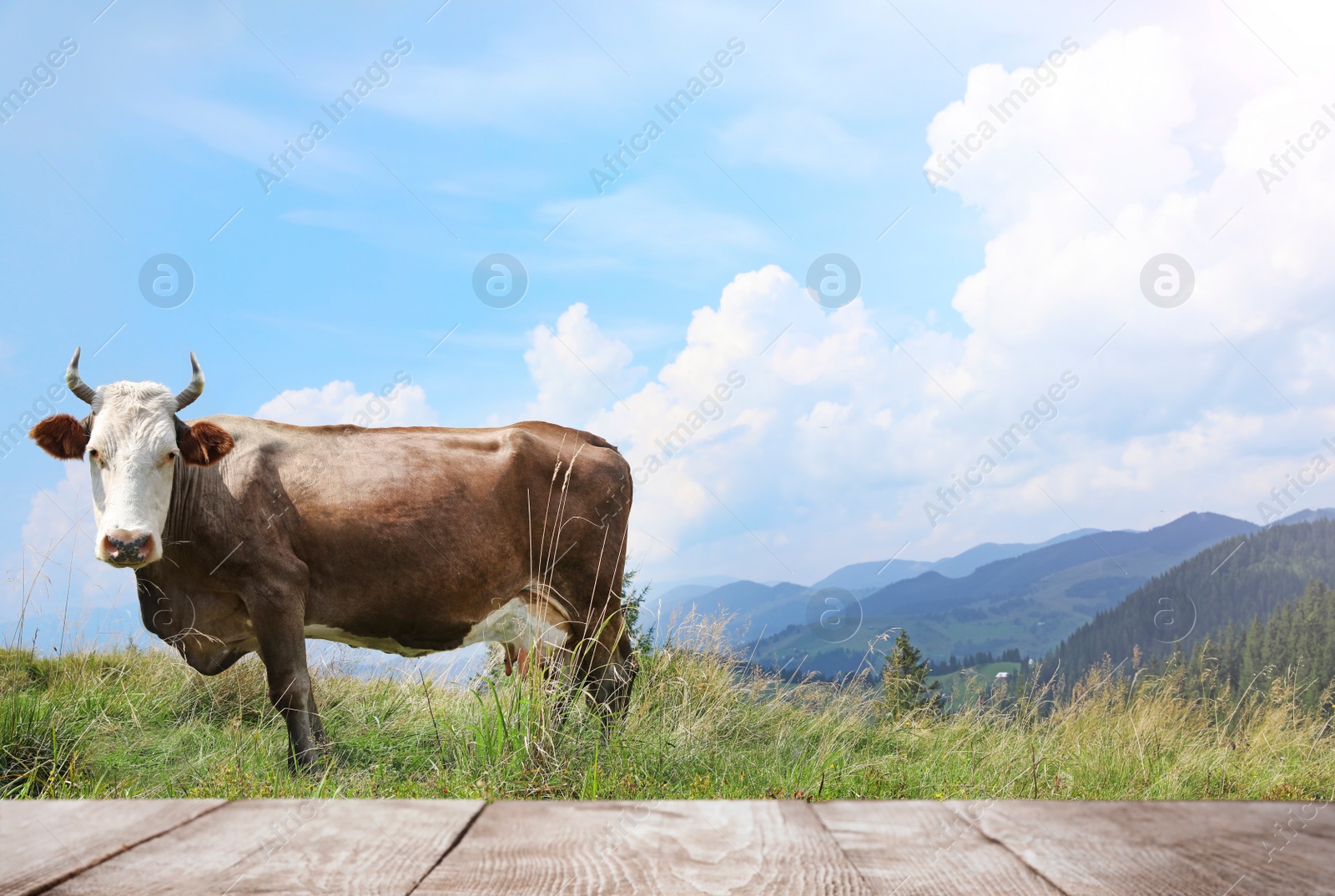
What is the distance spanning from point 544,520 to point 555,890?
5.84 meters

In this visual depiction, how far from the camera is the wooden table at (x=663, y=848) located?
1765mm

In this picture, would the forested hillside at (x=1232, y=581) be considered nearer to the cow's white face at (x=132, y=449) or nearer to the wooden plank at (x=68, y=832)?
the cow's white face at (x=132, y=449)

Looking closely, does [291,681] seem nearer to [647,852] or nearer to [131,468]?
[131,468]

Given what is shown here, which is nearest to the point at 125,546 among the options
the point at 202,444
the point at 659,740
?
the point at 202,444

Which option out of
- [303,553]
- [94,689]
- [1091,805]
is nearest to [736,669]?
[303,553]

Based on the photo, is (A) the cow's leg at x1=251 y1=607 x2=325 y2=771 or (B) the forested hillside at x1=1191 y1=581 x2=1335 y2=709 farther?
(B) the forested hillside at x1=1191 y1=581 x2=1335 y2=709

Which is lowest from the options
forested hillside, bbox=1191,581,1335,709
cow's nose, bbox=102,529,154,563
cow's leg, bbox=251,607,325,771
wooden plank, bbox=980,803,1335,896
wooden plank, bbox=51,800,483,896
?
forested hillside, bbox=1191,581,1335,709

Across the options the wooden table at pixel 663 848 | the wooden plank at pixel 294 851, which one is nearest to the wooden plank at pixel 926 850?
the wooden table at pixel 663 848

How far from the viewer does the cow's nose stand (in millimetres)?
5836

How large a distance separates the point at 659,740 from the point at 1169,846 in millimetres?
3670

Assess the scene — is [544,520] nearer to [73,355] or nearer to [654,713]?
[654,713]

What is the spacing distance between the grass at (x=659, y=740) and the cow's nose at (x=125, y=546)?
1.00 metres

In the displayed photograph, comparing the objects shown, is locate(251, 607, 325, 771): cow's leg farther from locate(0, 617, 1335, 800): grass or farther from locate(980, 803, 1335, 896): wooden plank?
locate(980, 803, 1335, 896): wooden plank

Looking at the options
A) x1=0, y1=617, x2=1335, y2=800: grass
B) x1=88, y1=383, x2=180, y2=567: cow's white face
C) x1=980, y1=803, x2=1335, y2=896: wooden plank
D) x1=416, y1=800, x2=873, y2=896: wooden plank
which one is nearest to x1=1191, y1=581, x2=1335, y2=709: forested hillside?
x1=0, y1=617, x2=1335, y2=800: grass
